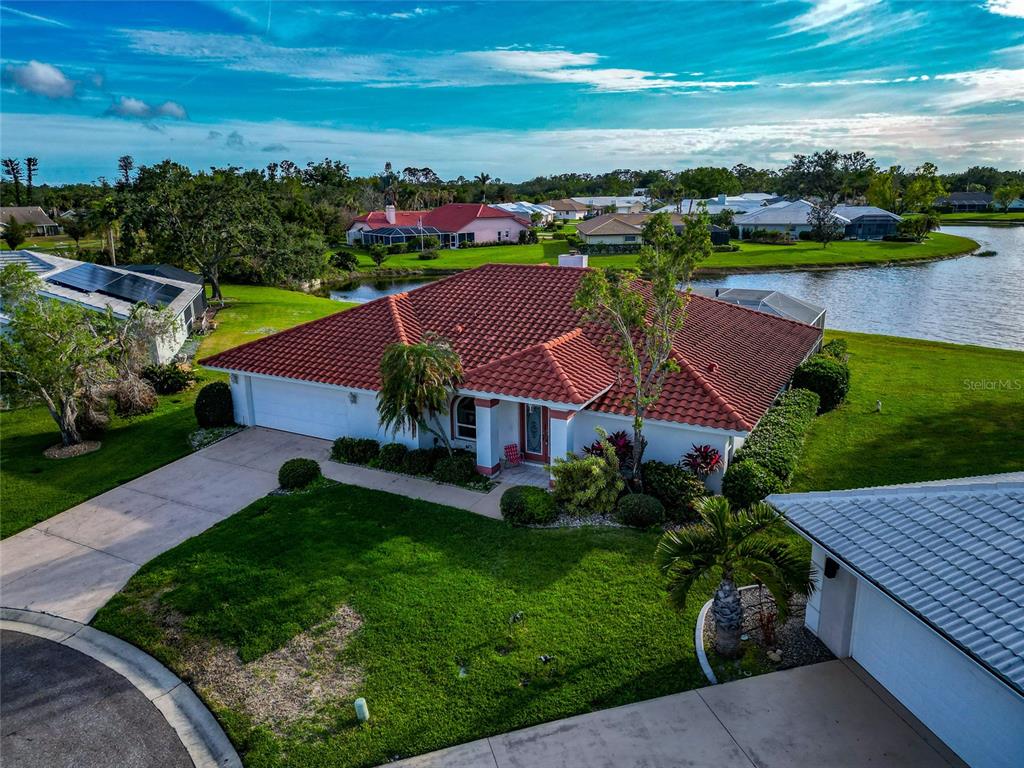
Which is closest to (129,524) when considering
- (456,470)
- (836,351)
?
(456,470)

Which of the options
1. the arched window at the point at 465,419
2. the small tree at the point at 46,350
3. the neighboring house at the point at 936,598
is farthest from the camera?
the arched window at the point at 465,419

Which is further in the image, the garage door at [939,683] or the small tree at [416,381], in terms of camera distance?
the small tree at [416,381]

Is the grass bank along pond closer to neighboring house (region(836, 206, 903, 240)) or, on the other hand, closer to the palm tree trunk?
neighboring house (region(836, 206, 903, 240))

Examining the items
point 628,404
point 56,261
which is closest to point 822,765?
point 628,404

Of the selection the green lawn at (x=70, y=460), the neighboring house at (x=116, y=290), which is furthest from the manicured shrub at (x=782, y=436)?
the neighboring house at (x=116, y=290)

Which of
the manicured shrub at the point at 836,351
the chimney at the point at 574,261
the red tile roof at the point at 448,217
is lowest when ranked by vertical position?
the manicured shrub at the point at 836,351

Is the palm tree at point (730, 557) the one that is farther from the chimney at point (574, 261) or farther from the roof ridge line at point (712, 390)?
the chimney at point (574, 261)

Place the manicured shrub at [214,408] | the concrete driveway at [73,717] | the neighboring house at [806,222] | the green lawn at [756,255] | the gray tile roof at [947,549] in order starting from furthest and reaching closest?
the neighboring house at [806,222] → the green lawn at [756,255] → the manicured shrub at [214,408] → the concrete driveway at [73,717] → the gray tile roof at [947,549]

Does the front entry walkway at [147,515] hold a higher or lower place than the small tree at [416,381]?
lower
